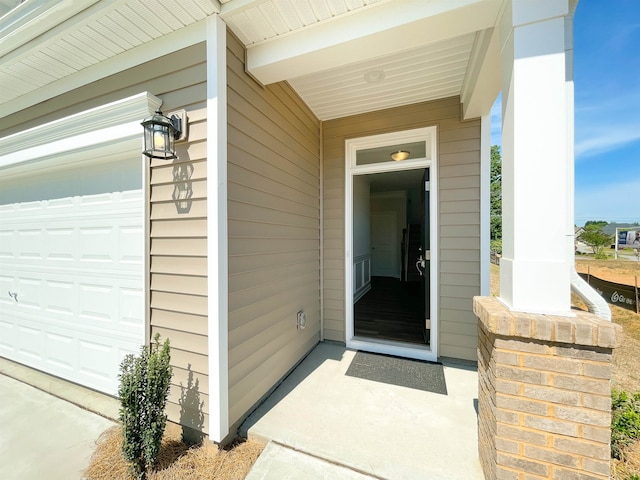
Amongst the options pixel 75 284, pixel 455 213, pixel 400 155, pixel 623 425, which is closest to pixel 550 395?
pixel 623 425

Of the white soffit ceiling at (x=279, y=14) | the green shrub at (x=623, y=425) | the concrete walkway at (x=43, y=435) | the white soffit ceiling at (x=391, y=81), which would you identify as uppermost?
the white soffit ceiling at (x=391, y=81)

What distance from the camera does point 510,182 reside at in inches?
51.7

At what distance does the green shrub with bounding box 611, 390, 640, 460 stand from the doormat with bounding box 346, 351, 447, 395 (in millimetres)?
940

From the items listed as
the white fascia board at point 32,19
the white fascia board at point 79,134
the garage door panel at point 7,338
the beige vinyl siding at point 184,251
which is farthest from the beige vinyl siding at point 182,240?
the garage door panel at point 7,338

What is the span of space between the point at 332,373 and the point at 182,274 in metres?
1.65

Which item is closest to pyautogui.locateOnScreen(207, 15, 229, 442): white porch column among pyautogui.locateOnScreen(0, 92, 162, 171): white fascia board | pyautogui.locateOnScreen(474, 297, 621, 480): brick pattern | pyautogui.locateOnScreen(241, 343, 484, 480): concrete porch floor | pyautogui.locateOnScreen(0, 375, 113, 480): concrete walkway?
pyautogui.locateOnScreen(241, 343, 484, 480): concrete porch floor

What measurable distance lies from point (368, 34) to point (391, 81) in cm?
91

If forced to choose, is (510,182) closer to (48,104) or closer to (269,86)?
(269,86)

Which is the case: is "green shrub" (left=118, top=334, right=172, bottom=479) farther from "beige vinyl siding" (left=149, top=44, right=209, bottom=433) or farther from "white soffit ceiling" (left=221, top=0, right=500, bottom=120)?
"white soffit ceiling" (left=221, top=0, right=500, bottom=120)

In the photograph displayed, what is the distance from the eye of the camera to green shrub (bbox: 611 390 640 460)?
1.51m

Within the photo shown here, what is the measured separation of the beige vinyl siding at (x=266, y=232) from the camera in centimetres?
177

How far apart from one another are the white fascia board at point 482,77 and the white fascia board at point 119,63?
1836 mm

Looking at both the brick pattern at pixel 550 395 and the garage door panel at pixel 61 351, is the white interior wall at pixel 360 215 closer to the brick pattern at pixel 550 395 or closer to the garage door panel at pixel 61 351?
the brick pattern at pixel 550 395

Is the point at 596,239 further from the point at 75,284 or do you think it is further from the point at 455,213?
the point at 75,284
